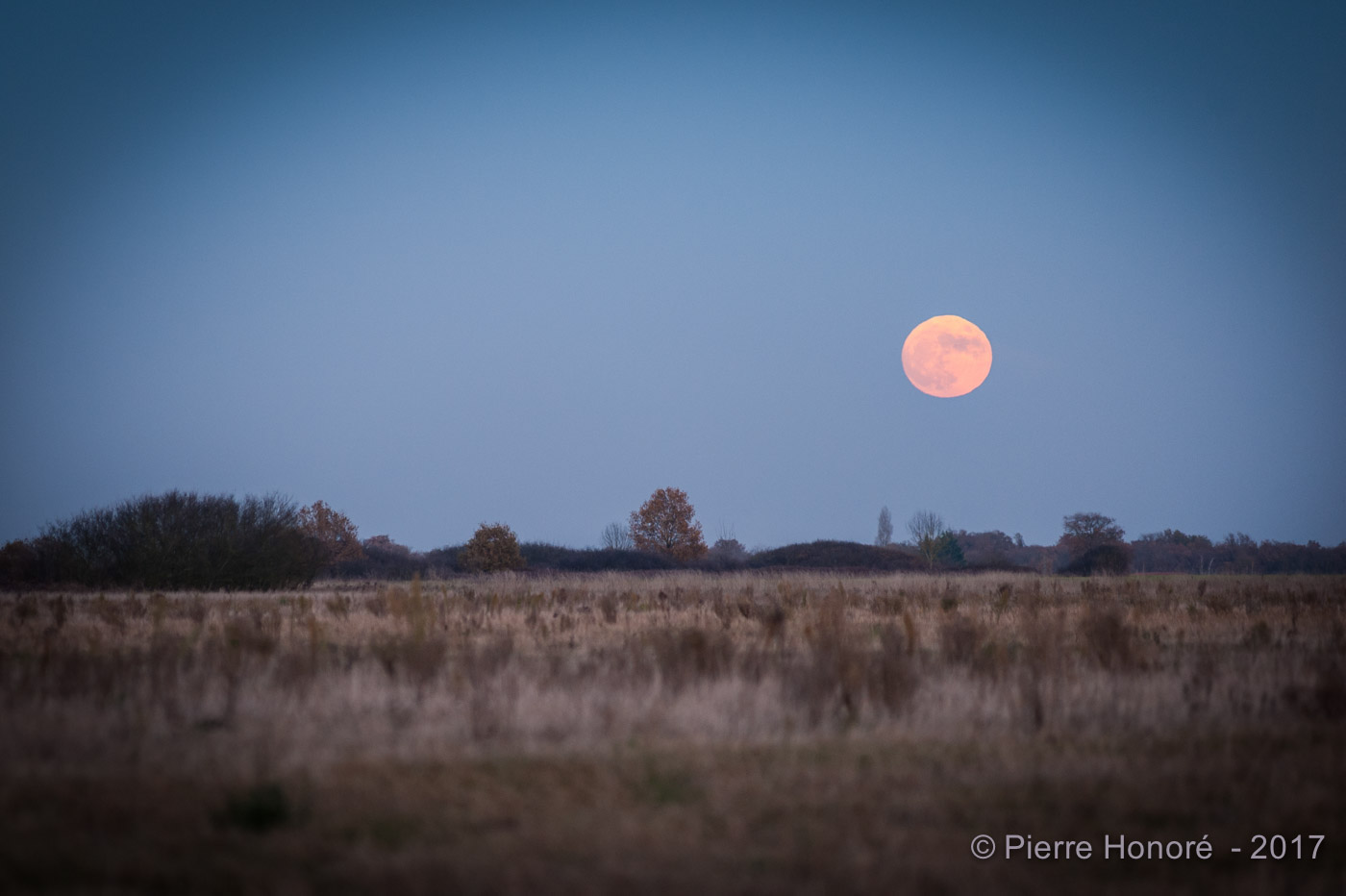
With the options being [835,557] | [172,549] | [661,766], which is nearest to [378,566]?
[172,549]

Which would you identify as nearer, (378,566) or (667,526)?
(378,566)

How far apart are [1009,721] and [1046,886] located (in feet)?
12.1

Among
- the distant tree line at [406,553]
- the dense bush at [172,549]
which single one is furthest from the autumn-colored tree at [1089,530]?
the dense bush at [172,549]

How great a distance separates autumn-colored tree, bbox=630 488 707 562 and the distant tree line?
0.37ft

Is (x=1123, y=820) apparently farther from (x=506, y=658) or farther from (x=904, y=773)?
(x=506, y=658)

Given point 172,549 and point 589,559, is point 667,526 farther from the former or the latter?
point 172,549

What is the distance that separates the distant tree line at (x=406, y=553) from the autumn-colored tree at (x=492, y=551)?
0.33ft

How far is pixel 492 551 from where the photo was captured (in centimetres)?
6544

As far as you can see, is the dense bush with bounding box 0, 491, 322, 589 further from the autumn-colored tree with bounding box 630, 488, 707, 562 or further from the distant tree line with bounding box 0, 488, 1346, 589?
the autumn-colored tree with bounding box 630, 488, 707, 562

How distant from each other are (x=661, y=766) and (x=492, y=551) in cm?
6085

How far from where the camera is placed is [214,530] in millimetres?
36812

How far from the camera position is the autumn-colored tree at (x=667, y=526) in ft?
290

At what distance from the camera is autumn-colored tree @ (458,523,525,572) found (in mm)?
65062

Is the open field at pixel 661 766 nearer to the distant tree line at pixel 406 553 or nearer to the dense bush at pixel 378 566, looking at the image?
the distant tree line at pixel 406 553
